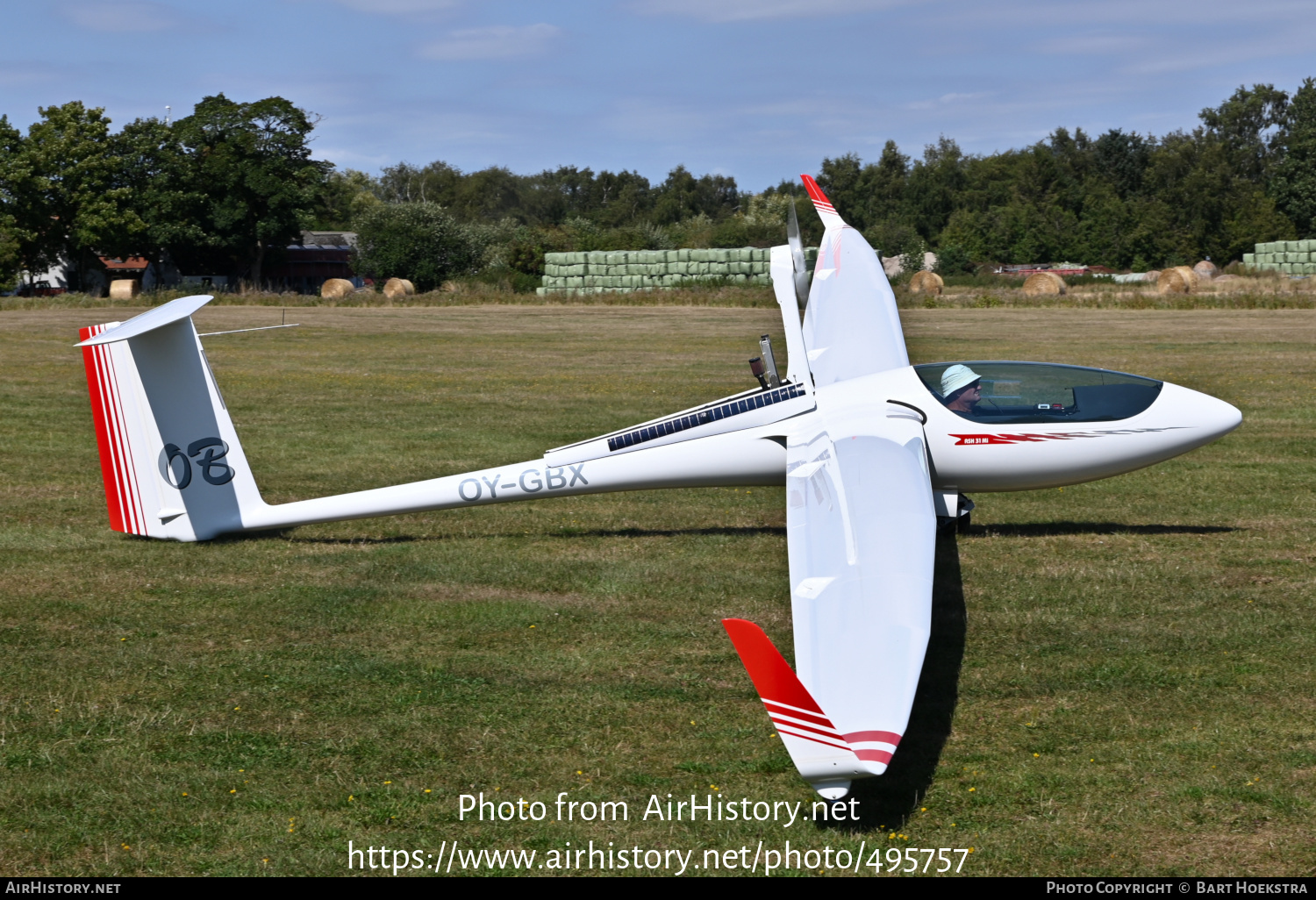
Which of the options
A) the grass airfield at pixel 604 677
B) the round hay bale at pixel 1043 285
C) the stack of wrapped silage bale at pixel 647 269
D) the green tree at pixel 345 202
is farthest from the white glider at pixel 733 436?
the green tree at pixel 345 202

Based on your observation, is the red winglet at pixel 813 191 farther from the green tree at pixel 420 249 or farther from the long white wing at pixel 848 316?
the green tree at pixel 420 249

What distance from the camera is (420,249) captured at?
65.1 metres

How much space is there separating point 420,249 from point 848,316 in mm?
55091

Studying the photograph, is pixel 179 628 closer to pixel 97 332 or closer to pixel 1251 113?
pixel 97 332

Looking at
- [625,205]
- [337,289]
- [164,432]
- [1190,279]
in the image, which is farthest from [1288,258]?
[625,205]

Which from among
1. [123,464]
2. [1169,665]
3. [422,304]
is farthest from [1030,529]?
[422,304]

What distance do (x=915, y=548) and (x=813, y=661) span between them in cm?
165

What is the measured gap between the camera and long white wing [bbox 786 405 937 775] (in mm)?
5527

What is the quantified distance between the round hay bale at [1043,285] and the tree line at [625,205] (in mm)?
20004

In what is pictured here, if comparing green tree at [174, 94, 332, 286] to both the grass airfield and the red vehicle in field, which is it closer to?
the red vehicle in field

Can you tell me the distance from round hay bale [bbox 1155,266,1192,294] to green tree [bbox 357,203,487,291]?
126ft

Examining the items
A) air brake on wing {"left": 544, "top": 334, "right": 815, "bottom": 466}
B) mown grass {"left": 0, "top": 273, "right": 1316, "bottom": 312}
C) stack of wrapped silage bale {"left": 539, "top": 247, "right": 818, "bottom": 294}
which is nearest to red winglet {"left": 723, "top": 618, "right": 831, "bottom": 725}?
air brake on wing {"left": 544, "top": 334, "right": 815, "bottom": 466}

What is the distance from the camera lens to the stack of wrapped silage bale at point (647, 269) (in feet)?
181

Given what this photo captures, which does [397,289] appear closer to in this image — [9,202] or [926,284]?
[9,202]
